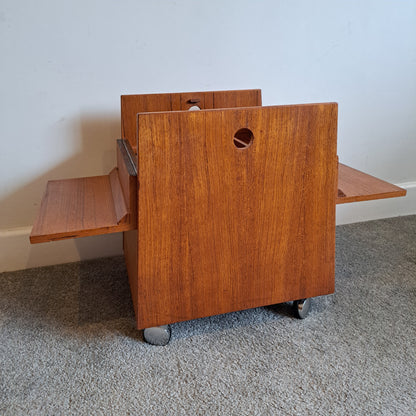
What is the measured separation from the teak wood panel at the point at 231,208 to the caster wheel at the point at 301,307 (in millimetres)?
35

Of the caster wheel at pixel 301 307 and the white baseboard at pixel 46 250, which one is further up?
the white baseboard at pixel 46 250

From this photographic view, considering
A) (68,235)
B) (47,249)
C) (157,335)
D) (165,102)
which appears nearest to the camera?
(68,235)

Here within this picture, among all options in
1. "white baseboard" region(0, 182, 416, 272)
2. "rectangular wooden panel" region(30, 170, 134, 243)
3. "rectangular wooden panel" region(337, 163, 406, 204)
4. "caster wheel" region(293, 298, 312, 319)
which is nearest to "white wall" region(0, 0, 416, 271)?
"white baseboard" region(0, 182, 416, 272)

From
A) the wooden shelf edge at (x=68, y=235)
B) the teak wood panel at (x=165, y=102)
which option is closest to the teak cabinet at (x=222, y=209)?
the wooden shelf edge at (x=68, y=235)

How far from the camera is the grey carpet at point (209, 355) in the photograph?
26.0 inches

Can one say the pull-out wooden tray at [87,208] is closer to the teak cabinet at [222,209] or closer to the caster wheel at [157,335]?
the teak cabinet at [222,209]

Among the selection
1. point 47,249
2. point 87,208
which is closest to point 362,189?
point 87,208

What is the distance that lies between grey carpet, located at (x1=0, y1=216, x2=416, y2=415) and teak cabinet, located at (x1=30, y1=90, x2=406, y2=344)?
0.06 m

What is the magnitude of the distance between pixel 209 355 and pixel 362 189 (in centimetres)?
44

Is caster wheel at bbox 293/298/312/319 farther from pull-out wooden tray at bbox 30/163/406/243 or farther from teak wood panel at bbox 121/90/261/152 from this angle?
teak wood panel at bbox 121/90/261/152

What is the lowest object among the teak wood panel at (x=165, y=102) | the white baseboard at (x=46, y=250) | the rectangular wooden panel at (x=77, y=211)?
the white baseboard at (x=46, y=250)

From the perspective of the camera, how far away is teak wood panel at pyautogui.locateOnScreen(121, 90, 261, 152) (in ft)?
3.07

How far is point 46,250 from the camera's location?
108 centimetres

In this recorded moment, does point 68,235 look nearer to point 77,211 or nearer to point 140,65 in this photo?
point 77,211
